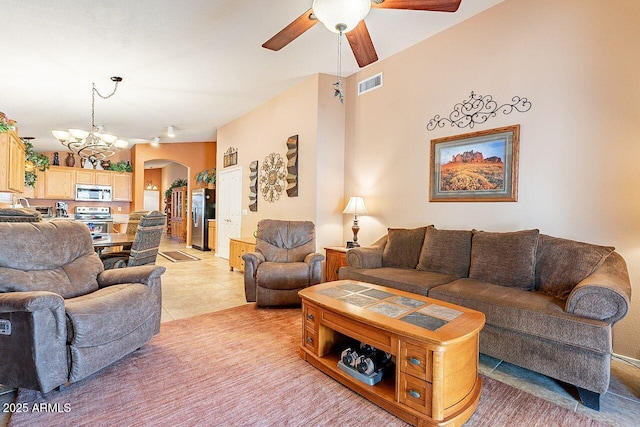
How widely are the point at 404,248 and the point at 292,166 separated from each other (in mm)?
2319

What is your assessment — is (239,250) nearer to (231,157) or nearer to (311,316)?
(231,157)

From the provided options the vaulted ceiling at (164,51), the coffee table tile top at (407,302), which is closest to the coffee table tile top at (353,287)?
the coffee table tile top at (407,302)

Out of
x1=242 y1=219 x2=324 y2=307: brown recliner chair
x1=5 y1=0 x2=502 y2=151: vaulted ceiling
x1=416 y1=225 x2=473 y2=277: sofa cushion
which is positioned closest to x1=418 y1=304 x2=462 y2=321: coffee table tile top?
x1=416 y1=225 x2=473 y2=277: sofa cushion

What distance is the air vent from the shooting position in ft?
13.7

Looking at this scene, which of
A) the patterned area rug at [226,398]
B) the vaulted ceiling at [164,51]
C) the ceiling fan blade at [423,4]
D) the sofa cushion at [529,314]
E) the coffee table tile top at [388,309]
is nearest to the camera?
the patterned area rug at [226,398]

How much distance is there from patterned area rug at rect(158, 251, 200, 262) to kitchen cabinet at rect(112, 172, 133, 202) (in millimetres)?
2210

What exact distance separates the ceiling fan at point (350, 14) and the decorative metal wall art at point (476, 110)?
4.17 feet

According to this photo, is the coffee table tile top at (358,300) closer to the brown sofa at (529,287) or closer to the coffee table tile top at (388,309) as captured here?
the coffee table tile top at (388,309)

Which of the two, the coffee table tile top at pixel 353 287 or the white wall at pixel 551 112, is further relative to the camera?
the coffee table tile top at pixel 353 287

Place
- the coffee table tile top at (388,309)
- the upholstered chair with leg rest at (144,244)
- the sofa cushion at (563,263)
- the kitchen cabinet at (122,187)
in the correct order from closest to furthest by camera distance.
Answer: the coffee table tile top at (388,309) → the sofa cushion at (563,263) → the upholstered chair with leg rest at (144,244) → the kitchen cabinet at (122,187)

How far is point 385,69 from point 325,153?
1.38 metres

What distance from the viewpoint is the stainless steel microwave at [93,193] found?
7.96 meters

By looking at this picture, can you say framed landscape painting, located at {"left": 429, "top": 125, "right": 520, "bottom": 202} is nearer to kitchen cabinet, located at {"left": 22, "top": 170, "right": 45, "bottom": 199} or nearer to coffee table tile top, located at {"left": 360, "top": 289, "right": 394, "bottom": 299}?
coffee table tile top, located at {"left": 360, "top": 289, "right": 394, "bottom": 299}

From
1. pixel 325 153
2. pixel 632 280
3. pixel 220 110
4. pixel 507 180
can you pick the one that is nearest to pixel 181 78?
pixel 220 110
